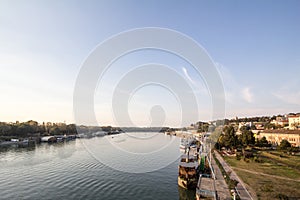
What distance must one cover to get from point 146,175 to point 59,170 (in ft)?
30.5

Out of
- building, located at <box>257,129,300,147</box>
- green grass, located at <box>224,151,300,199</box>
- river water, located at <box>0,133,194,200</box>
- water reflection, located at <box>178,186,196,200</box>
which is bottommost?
water reflection, located at <box>178,186,196,200</box>

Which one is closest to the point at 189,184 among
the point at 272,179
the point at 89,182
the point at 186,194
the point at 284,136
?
the point at 186,194

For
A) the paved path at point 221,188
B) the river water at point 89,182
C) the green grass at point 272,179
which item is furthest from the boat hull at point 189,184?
the green grass at point 272,179

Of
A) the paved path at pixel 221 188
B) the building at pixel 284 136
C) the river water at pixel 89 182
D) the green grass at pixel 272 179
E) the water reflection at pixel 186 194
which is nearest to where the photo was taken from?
the paved path at pixel 221 188

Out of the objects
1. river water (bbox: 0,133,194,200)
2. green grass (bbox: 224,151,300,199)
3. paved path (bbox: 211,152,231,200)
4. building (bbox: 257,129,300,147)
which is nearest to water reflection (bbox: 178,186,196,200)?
river water (bbox: 0,133,194,200)

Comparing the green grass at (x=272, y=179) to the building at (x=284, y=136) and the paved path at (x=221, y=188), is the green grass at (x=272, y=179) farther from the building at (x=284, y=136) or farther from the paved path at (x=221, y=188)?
the building at (x=284, y=136)

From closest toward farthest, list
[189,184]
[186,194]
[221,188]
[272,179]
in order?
[221,188]
[186,194]
[272,179]
[189,184]

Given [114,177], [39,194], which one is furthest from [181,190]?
[39,194]

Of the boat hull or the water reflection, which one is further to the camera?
the boat hull

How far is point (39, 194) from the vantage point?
1512cm

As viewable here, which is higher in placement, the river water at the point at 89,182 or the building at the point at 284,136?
the building at the point at 284,136

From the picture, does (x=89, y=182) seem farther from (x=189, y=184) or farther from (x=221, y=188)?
(x=221, y=188)

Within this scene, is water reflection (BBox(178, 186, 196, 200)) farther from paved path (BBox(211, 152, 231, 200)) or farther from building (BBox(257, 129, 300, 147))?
building (BBox(257, 129, 300, 147))

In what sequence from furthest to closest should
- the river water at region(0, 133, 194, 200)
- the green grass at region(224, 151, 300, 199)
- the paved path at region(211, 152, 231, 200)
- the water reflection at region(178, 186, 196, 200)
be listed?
the river water at region(0, 133, 194, 200), the water reflection at region(178, 186, 196, 200), the green grass at region(224, 151, 300, 199), the paved path at region(211, 152, 231, 200)
